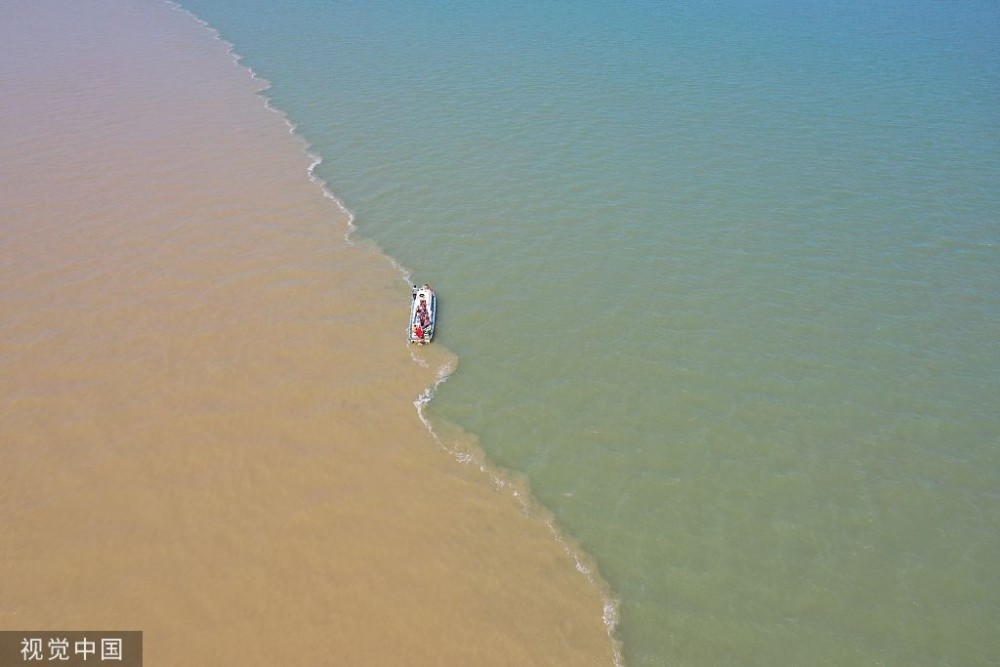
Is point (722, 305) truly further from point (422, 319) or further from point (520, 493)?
point (520, 493)

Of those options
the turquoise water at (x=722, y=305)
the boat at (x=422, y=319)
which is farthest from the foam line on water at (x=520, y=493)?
the boat at (x=422, y=319)

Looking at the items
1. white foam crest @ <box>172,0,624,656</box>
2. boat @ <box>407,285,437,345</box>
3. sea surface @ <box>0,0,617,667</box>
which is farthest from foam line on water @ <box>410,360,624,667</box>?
boat @ <box>407,285,437,345</box>

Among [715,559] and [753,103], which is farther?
[753,103]

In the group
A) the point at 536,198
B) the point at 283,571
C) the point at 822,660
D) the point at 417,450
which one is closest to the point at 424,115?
the point at 536,198

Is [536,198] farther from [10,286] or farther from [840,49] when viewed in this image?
[840,49]

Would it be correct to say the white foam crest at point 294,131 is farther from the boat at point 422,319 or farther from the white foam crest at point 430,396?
the white foam crest at point 430,396

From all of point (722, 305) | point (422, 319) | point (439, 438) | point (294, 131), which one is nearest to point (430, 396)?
point (439, 438)
